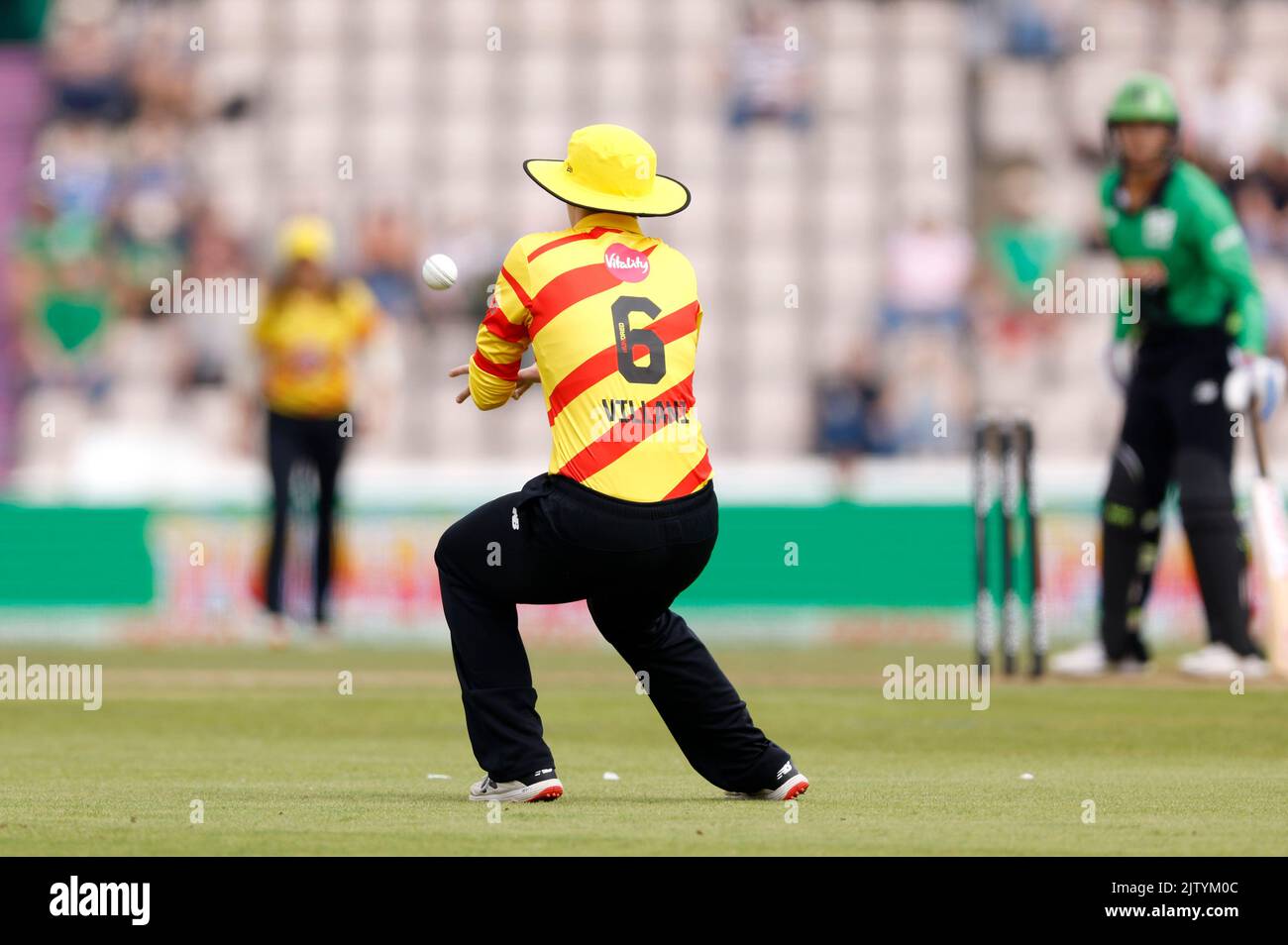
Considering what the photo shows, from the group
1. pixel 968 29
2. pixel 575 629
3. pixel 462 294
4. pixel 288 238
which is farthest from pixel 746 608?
pixel 968 29

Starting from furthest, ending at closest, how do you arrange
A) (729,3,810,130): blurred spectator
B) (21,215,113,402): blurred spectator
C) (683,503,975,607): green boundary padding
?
(729,3,810,130): blurred spectator → (21,215,113,402): blurred spectator → (683,503,975,607): green boundary padding

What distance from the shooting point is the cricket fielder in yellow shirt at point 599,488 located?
680 cm

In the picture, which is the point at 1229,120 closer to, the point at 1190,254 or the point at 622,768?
the point at 1190,254

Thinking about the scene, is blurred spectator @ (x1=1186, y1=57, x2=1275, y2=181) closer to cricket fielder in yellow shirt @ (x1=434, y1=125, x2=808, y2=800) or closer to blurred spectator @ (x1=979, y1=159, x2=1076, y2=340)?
blurred spectator @ (x1=979, y1=159, x2=1076, y2=340)

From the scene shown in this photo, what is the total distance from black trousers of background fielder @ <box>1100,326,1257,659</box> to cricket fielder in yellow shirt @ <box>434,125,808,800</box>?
5.24 metres

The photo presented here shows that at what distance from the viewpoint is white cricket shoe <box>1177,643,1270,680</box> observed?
11.9 meters

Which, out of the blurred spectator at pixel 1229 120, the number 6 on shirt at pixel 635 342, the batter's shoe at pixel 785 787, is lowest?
the batter's shoe at pixel 785 787

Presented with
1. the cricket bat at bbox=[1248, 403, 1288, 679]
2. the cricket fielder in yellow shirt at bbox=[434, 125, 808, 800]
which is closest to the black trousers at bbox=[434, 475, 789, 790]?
the cricket fielder in yellow shirt at bbox=[434, 125, 808, 800]

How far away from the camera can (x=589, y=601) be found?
22.9ft

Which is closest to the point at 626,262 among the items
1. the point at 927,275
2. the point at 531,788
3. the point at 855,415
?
the point at 531,788

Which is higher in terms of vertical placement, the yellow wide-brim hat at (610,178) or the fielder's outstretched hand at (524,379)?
the yellow wide-brim hat at (610,178)

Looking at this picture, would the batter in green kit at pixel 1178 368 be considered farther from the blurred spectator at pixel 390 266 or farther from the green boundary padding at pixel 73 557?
the blurred spectator at pixel 390 266

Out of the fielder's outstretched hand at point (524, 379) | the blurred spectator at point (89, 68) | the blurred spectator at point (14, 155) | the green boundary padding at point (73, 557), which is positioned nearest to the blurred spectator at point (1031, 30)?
the blurred spectator at point (89, 68)

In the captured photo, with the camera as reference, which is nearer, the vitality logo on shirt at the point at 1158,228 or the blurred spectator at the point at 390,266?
the vitality logo on shirt at the point at 1158,228
